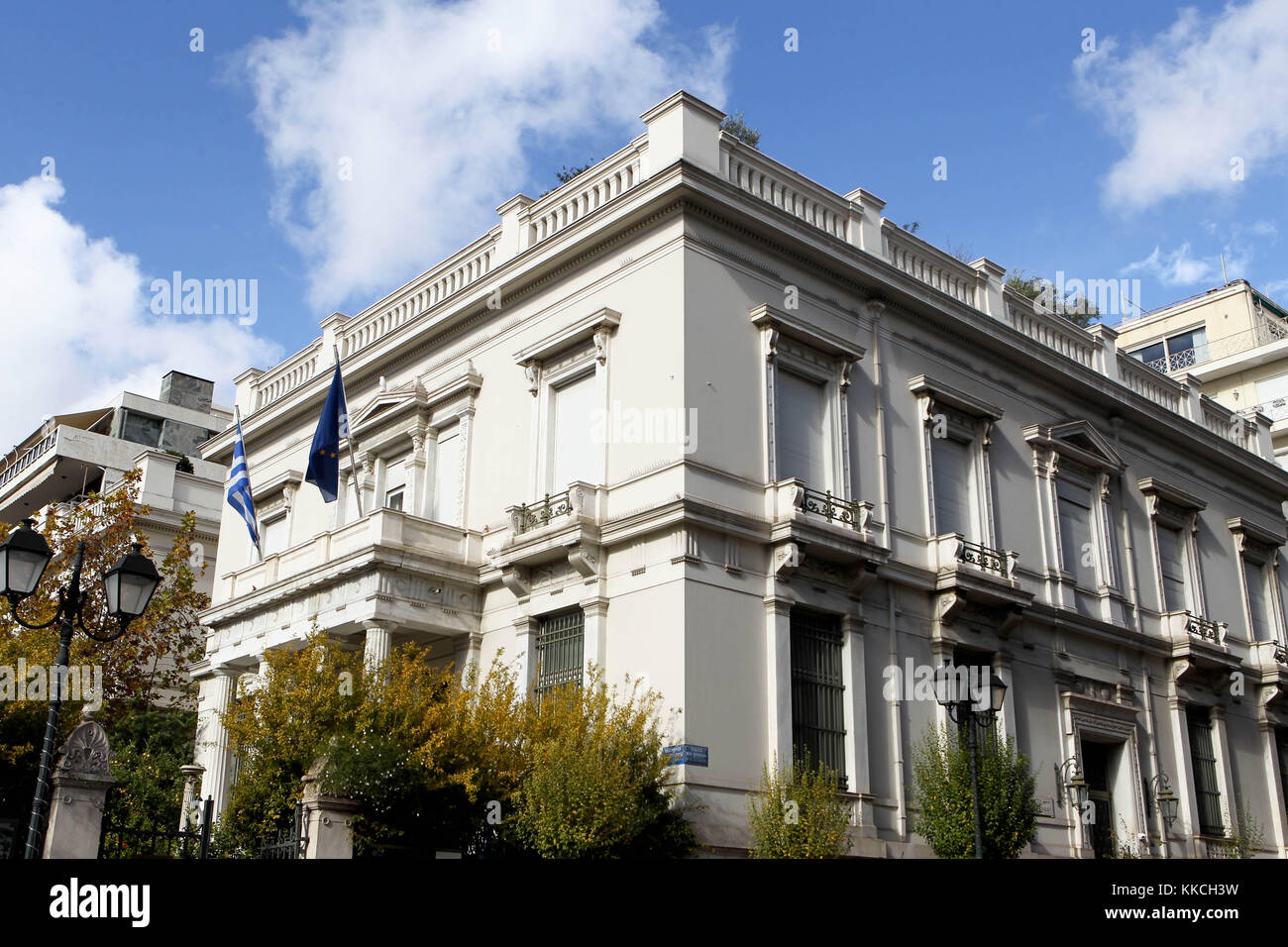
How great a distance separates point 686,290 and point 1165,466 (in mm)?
15496

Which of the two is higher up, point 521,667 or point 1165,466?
point 1165,466

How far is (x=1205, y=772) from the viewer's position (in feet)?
89.6

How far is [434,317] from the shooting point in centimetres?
2530

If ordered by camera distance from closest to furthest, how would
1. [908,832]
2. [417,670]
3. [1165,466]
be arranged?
[417,670] → [908,832] → [1165,466]

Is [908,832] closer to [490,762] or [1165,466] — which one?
[490,762]

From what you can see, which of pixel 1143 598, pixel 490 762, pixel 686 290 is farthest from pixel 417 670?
pixel 1143 598

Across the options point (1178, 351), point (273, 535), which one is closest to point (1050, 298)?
point (1178, 351)

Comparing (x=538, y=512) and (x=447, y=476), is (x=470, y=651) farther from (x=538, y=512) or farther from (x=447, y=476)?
(x=447, y=476)

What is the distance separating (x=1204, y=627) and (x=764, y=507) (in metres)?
13.8

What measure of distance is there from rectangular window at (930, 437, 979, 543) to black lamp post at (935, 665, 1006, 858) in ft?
10.3

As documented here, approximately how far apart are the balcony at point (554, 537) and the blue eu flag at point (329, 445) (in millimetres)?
3683

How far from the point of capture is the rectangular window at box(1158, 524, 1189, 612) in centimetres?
2862

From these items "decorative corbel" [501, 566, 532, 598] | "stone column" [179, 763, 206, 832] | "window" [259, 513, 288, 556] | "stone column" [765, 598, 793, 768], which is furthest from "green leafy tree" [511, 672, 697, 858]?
"window" [259, 513, 288, 556]

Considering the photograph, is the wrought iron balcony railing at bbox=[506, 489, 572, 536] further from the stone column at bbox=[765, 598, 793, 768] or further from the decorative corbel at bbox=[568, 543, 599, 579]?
the stone column at bbox=[765, 598, 793, 768]
